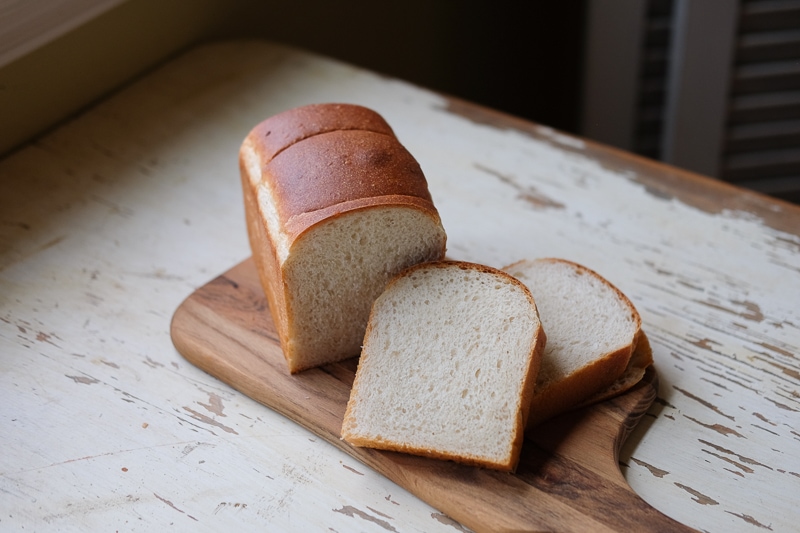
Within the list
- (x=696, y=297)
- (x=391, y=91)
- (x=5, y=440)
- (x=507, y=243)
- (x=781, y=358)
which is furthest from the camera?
(x=391, y=91)

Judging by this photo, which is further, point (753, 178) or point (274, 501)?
point (753, 178)

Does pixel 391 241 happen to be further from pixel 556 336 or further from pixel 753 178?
pixel 753 178

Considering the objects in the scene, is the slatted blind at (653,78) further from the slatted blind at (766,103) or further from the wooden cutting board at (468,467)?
the wooden cutting board at (468,467)

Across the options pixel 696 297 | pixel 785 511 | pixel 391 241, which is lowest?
pixel 785 511

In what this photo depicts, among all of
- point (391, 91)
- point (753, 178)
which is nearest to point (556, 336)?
point (391, 91)

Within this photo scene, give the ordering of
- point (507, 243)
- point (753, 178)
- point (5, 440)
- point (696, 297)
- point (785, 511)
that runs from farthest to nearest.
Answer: point (753, 178) < point (507, 243) < point (696, 297) < point (5, 440) < point (785, 511)

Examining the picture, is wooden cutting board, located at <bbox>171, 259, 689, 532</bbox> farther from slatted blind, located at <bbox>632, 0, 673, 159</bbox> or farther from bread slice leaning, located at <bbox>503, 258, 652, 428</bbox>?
slatted blind, located at <bbox>632, 0, 673, 159</bbox>

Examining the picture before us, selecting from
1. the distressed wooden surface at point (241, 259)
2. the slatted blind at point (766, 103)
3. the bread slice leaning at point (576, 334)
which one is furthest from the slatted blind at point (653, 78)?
the bread slice leaning at point (576, 334)
